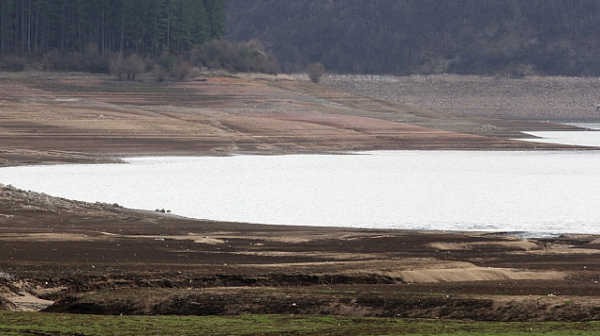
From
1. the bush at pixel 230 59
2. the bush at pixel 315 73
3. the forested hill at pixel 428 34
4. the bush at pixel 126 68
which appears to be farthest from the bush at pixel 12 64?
the forested hill at pixel 428 34

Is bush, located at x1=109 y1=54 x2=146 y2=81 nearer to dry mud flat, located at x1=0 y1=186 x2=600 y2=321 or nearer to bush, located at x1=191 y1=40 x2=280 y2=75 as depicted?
bush, located at x1=191 y1=40 x2=280 y2=75

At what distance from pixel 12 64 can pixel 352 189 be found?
183 ft

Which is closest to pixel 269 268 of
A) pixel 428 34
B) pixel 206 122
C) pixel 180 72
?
pixel 206 122

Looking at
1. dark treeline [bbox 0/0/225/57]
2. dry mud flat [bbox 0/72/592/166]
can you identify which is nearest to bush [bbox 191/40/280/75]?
dry mud flat [bbox 0/72/592/166]

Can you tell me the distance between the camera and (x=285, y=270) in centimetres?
2191

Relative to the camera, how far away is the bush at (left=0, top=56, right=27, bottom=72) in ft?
298

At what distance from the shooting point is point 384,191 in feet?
142

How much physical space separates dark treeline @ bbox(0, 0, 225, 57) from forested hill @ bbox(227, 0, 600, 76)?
39.8m

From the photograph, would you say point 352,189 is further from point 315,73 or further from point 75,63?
point 315,73

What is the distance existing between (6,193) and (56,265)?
1273 cm

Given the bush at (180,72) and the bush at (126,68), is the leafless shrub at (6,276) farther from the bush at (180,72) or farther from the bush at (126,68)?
the bush at (180,72)

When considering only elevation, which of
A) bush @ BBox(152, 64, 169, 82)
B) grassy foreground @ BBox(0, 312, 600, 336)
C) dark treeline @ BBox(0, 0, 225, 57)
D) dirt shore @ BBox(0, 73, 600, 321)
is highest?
dark treeline @ BBox(0, 0, 225, 57)

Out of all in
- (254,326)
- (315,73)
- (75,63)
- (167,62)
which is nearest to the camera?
(254,326)

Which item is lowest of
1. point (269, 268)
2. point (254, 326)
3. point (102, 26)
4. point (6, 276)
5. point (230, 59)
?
point (269, 268)
